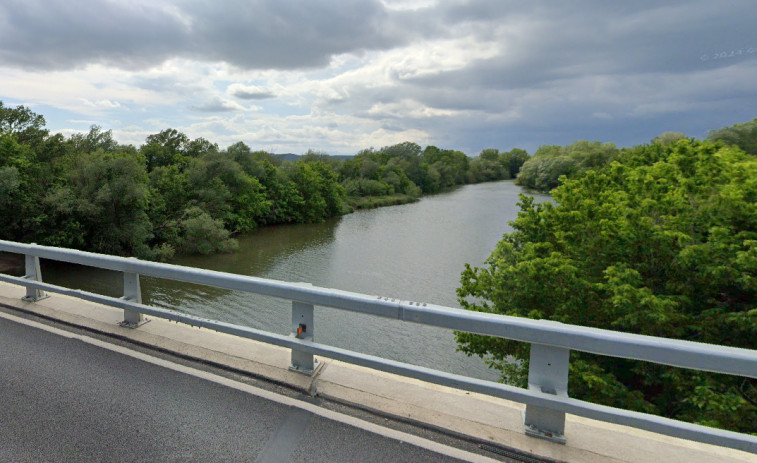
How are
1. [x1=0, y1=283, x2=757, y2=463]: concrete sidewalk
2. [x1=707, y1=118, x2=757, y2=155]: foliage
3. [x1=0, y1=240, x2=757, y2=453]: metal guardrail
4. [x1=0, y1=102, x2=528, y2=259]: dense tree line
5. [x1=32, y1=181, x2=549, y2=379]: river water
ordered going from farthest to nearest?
[x1=707, y1=118, x2=757, y2=155]: foliage < [x1=0, y1=102, x2=528, y2=259]: dense tree line < [x1=32, y1=181, x2=549, y2=379]: river water < [x1=0, y1=283, x2=757, y2=463]: concrete sidewalk < [x1=0, y1=240, x2=757, y2=453]: metal guardrail

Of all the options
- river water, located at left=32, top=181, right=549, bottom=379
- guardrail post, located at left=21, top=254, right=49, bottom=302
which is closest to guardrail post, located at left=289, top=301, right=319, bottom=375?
guardrail post, located at left=21, top=254, right=49, bottom=302

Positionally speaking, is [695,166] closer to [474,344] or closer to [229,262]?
[474,344]

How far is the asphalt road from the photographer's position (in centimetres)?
261

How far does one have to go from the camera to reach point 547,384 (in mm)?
2631

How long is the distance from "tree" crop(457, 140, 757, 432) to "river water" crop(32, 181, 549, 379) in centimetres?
375

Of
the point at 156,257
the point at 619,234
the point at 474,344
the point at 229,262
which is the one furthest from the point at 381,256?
the point at 619,234

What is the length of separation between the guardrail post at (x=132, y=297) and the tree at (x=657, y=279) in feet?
28.4

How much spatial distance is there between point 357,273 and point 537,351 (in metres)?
24.2

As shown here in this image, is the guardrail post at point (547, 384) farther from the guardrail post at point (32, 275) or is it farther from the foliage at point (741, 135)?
the foliage at point (741, 135)

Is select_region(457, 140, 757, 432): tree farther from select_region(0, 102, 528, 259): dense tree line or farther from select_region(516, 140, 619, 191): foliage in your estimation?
select_region(516, 140, 619, 191): foliage

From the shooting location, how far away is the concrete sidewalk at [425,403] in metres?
2.57

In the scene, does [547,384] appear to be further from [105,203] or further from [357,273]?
[105,203]

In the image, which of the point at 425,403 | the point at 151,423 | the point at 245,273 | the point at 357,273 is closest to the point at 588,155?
the point at 357,273

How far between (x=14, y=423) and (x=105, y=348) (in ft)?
3.69
